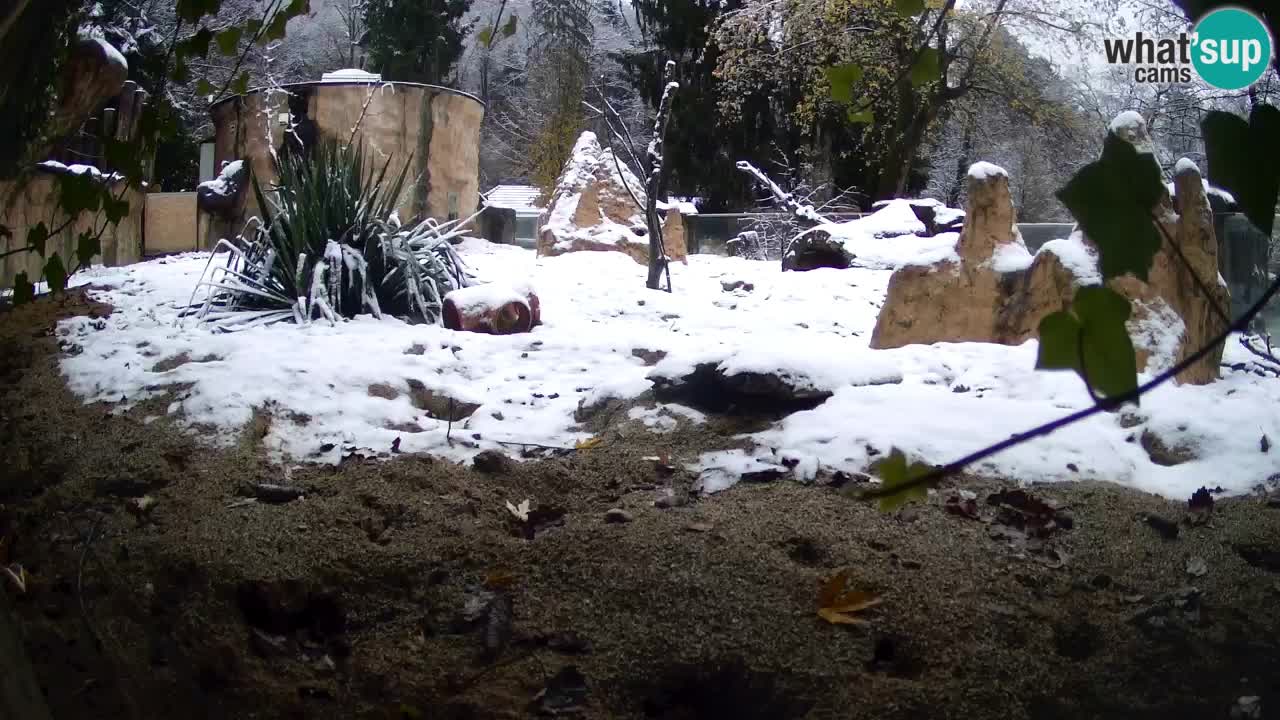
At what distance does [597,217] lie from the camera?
9.87m

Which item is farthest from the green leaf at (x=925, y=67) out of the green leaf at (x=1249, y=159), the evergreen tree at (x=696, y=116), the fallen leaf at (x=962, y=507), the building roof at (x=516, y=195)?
the building roof at (x=516, y=195)

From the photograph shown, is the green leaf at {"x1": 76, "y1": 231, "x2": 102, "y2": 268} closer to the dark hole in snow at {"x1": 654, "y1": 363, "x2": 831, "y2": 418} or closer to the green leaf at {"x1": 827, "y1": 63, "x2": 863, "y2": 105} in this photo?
the green leaf at {"x1": 827, "y1": 63, "x2": 863, "y2": 105}

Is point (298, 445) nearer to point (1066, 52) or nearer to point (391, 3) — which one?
point (391, 3)

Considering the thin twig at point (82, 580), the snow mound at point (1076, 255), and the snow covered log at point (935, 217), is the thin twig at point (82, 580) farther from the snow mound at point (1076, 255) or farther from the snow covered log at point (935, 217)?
the snow covered log at point (935, 217)

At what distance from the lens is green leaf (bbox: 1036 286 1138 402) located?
53 cm

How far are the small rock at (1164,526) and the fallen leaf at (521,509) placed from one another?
57.2 inches

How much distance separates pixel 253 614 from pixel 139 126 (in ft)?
3.55

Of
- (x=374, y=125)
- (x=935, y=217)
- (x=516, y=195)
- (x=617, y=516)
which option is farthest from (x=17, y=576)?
(x=516, y=195)

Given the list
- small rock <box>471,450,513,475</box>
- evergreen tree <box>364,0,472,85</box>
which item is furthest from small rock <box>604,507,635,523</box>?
evergreen tree <box>364,0,472,85</box>

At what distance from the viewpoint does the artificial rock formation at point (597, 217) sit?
9.45 meters

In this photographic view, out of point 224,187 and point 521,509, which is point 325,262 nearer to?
point 521,509

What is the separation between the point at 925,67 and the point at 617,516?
156 cm

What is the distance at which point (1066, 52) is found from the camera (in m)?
9.34

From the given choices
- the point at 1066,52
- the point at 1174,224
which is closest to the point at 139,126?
the point at 1174,224
